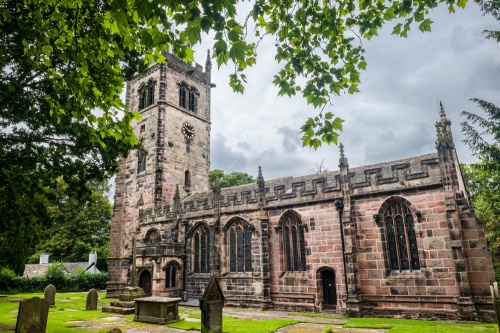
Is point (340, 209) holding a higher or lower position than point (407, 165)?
lower

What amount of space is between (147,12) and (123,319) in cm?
1491

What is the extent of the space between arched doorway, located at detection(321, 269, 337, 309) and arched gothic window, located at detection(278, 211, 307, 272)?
119cm

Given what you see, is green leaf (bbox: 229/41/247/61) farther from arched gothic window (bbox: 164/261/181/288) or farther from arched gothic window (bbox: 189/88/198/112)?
arched gothic window (bbox: 189/88/198/112)

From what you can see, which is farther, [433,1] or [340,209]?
[340,209]

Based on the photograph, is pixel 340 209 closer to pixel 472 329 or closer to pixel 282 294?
pixel 282 294

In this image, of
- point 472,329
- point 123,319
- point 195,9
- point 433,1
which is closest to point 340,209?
point 472,329

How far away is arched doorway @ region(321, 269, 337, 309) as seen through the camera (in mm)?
16750

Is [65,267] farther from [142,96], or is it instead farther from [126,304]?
[126,304]

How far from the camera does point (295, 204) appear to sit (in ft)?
61.2

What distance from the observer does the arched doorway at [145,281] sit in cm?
2202

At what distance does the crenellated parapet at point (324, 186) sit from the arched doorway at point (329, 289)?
153 inches

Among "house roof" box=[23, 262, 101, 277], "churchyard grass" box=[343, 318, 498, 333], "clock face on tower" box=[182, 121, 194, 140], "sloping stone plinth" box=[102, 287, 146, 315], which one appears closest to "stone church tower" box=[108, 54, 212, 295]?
"clock face on tower" box=[182, 121, 194, 140]

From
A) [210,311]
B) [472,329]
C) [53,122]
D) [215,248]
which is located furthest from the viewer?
[215,248]

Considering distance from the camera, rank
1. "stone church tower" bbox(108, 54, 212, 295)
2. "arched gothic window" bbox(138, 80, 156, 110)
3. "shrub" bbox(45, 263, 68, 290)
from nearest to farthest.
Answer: "stone church tower" bbox(108, 54, 212, 295), "arched gothic window" bbox(138, 80, 156, 110), "shrub" bbox(45, 263, 68, 290)
